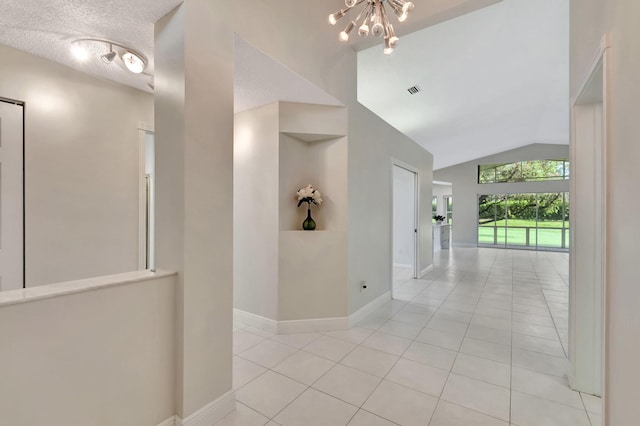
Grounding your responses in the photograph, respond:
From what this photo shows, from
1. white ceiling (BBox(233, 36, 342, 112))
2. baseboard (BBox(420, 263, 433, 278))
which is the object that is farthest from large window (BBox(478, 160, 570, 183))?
white ceiling (BBox(233, 36, 342, 112))

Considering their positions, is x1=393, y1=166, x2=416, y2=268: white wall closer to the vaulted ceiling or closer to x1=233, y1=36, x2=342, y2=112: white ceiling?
the vaulted ceiling

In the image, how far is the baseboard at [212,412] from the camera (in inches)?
62.4

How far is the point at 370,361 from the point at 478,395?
0.83m

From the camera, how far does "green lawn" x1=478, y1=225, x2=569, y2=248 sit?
9.70 m

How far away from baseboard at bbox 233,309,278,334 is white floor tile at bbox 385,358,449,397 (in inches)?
52.5

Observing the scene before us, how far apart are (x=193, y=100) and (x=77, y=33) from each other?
1.00 metres

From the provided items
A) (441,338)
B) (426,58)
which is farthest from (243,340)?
(426,58)

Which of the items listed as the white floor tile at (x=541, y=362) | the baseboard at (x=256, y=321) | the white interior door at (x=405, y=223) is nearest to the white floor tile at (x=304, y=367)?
the baseboard at (x=256, y=321)

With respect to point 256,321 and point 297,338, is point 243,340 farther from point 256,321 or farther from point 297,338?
point 297,338

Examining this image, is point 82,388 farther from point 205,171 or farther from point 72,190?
point 72,190

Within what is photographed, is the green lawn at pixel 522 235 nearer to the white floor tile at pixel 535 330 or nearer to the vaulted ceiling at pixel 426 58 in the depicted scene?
the vaulted ceiling at pixel 426 58

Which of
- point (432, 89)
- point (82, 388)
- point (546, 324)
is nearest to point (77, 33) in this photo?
point (82, 388)

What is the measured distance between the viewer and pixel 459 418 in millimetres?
1727

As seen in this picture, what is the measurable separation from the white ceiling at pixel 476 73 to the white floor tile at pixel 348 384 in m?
3.49
